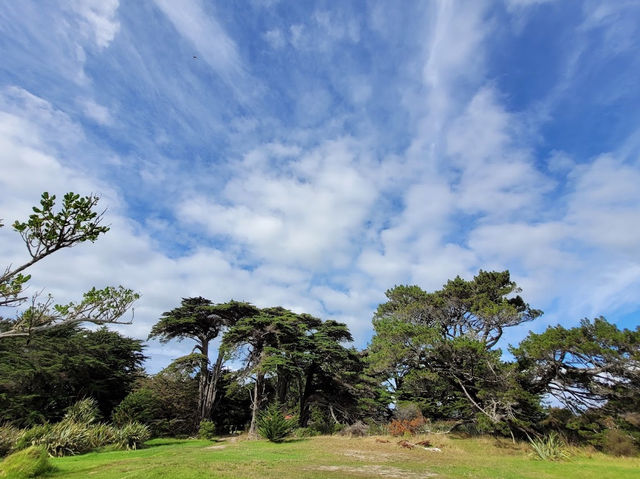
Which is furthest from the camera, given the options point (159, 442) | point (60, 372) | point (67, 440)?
point (60, 372)

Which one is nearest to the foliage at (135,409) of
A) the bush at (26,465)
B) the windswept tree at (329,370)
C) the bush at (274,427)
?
the bush at (274,427)

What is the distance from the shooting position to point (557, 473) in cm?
1002

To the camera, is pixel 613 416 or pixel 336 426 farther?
pixel 336 426

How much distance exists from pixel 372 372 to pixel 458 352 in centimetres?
625

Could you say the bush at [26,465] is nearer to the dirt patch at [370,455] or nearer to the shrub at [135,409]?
the dirt patch at [370,455]

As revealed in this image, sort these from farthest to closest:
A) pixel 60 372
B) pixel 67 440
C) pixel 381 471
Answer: pixel 60 372 → pixel 67 440 → pixel 381 471

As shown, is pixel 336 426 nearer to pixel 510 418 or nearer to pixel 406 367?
pixel 406 367

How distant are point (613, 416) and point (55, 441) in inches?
926

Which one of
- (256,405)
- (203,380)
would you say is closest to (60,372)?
(203,380)

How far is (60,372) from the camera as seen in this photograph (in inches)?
888

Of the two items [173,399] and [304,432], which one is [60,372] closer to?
[173,399]

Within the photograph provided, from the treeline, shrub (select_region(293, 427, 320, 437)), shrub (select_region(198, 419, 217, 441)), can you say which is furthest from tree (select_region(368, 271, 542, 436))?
shrub (select_region(198, 419, 217, 441))

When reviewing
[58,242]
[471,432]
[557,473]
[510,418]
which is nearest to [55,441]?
[58,242]

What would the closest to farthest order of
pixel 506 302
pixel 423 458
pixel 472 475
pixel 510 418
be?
pixel 472 475, pixel 423 458, pixel 510 418, pixel 506 302
